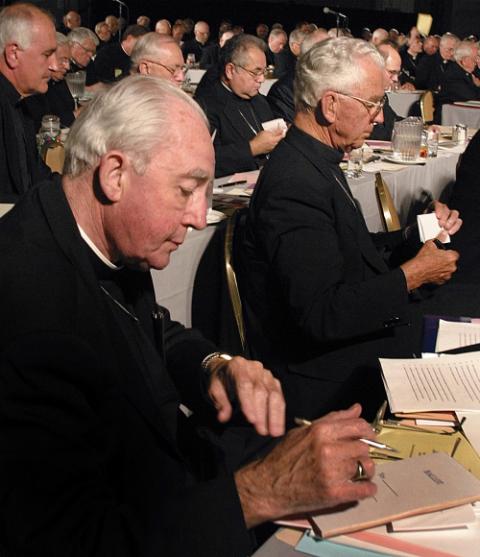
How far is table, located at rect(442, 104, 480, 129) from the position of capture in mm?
8086

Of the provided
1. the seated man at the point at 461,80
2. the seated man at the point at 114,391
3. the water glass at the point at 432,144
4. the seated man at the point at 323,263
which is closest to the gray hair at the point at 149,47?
the water glass at the point at 432,144

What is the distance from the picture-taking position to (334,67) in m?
2.60

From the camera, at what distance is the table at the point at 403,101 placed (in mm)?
9172

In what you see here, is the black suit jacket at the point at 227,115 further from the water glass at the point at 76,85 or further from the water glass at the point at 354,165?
the water glass at the point at 76,85

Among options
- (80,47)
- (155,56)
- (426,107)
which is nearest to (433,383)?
(155,56)

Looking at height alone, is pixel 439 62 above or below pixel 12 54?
below

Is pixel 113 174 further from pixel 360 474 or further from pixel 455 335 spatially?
pixel 455 335

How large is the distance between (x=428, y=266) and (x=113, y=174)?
4.94ft

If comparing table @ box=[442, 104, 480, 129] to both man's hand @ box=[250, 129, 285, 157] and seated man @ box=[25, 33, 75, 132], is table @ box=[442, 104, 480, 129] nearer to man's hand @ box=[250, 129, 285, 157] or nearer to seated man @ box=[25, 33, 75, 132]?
seated man @ box=[25, 33, 75, 132]

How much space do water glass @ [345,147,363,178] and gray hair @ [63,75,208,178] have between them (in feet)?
10.5

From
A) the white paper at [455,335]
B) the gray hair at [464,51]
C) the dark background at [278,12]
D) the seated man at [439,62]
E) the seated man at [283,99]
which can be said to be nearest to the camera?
the white paper at [455,335]

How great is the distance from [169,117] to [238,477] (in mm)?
604

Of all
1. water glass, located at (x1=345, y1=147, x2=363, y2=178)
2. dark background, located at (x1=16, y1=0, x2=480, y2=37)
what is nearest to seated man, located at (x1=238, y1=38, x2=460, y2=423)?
water glass, located at (x1=345, y1=147, x2=363, y2=178)

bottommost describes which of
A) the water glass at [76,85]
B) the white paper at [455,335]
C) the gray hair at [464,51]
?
the gray hair at [464,51]
